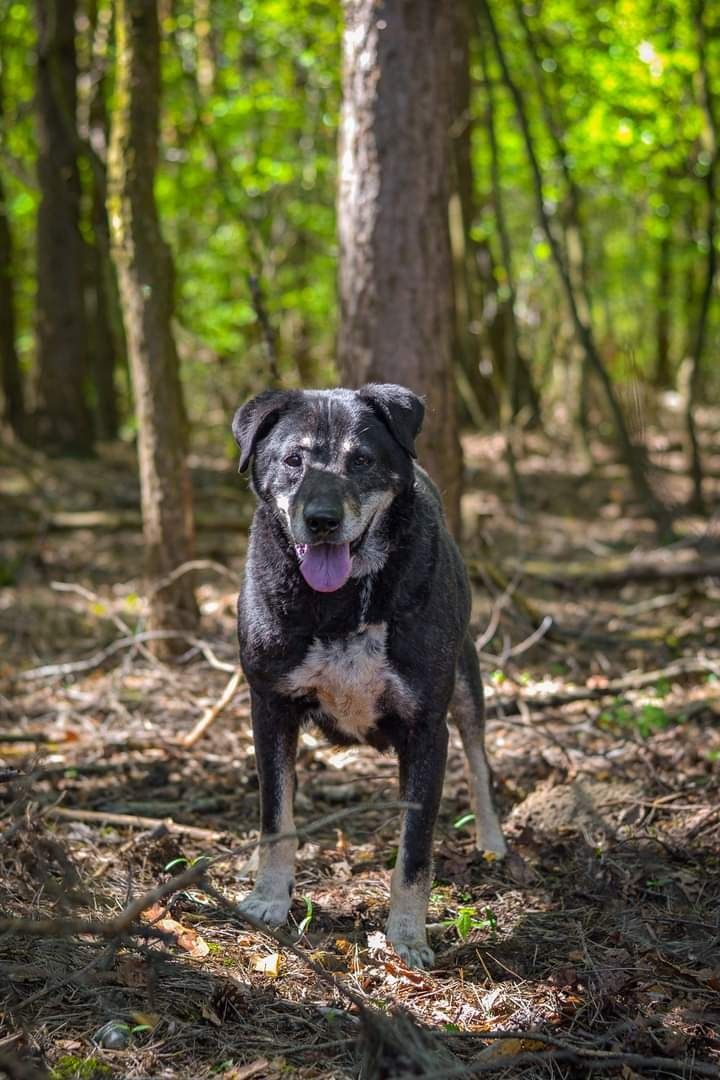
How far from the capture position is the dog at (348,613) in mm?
4230

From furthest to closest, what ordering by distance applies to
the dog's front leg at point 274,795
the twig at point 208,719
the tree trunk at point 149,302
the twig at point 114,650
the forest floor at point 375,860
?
1. the tree trunk at point 149,302
2. the twig at point 114,650
3. the twig at point 208,719
4. the dog's front leg at point 274,795
5. the forest floor at point 375,860

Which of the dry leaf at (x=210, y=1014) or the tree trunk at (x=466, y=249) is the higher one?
the tree trunk at (x=466, y=249)

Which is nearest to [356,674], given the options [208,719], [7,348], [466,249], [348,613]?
[348,613]

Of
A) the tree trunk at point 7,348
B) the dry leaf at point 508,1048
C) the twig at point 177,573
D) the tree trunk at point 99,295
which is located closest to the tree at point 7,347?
the tree trunk at point 7,348

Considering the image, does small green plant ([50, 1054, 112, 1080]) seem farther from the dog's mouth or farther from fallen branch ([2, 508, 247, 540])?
fallen branch ([2, 508, 247, 540])

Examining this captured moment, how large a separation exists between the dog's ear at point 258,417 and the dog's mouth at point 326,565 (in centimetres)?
56

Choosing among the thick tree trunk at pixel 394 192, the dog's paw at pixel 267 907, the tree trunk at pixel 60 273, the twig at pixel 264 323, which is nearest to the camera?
the dog's paw at pixel 267 907

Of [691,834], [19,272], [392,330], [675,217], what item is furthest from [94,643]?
[19,272]

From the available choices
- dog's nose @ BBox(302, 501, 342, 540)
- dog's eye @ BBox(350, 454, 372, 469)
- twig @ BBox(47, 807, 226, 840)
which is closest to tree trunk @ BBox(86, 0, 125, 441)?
twig @ BBox(47, 807, 226, 840)

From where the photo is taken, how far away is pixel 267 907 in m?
4.41

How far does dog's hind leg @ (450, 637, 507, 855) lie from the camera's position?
17.1ft

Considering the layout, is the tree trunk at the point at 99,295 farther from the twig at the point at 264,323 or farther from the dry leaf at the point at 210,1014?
the dry leaf at the point at 210,1014

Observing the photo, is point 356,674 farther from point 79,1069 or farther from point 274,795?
point 79,1069

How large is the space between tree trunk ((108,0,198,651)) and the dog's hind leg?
3.16 m
